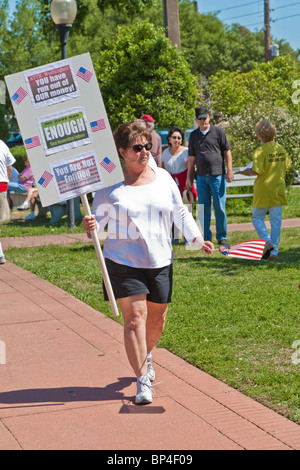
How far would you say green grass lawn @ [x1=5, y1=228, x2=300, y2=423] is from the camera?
5.12 m

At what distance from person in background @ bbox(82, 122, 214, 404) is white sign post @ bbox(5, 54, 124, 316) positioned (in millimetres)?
105

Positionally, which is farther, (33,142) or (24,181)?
(24,181)

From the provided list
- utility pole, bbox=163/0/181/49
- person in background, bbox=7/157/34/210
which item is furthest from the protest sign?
utility pole, bbox=163/0/181/49

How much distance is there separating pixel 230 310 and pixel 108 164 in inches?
102

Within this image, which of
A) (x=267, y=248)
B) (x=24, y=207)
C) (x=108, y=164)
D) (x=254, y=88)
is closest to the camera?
(x=108, y=164)

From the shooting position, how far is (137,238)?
189 inches

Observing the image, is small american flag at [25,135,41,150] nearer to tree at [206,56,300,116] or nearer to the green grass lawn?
the green grass lawn

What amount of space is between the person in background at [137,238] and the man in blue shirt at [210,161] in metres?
5.80

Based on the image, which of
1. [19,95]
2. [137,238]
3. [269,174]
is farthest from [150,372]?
[269,174]

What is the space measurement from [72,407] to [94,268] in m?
4.94

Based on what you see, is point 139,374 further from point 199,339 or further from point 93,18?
point 93,18

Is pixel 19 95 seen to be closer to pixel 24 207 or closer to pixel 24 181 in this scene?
pixel 24 181

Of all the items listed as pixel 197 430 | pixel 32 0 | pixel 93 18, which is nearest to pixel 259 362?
pixel 197 430

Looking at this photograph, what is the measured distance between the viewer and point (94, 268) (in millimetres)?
9562
